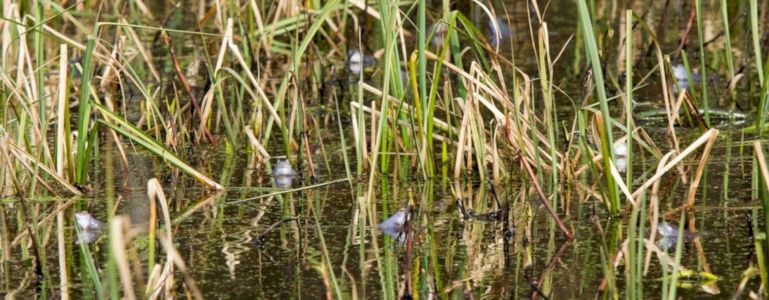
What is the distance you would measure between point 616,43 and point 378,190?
2.47 metres

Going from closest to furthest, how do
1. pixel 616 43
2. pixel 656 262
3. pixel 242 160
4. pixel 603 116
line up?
pixel 656 262, pixel 603 116, pixel 242 160, pixel 616 43

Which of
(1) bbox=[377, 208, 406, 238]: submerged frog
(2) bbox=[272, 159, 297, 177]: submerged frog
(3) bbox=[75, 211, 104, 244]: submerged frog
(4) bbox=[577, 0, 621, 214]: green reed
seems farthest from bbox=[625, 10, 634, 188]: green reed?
(3) bbox=[75, 211, 104, 244]: submerged frog

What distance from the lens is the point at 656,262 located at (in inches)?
109

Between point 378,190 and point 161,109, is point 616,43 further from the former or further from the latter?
point 378,190

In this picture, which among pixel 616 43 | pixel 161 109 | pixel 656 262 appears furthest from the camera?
pixel 616 43

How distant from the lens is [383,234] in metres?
3.04

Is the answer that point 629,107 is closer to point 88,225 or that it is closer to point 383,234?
point 383,234

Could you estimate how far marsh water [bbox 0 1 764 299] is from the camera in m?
2.65

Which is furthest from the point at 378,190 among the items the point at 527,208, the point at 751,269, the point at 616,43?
the point at 616,43

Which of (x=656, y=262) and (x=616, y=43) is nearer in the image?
(x=656, y=262)

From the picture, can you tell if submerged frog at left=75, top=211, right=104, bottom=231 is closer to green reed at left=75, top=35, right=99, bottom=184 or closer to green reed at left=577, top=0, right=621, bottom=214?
green reed at left=75, top=35, right=99, bottom=184

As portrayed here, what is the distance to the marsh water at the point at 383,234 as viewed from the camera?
2.65 m

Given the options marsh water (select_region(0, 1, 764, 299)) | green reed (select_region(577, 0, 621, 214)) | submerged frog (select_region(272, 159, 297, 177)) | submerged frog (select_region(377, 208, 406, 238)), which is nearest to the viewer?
marsh water (select_region(0, 1, 764, 299))

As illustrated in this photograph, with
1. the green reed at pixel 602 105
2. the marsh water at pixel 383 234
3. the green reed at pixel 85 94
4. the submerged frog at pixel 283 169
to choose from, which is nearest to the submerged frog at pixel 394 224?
the marsh water at pixel 383 234
